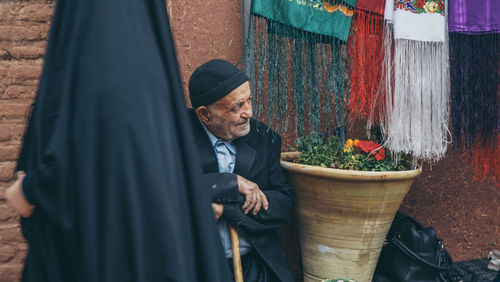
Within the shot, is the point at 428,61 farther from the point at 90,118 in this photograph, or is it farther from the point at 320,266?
the point at 90,118

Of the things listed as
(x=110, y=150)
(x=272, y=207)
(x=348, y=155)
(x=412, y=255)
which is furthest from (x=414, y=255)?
(x=110, y=150)

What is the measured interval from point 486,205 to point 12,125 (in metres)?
3.19

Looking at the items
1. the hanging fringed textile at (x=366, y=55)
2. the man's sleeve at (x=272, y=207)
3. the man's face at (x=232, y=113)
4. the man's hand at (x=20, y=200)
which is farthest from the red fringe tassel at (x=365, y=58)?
the man's hand at (x=20, y=200)

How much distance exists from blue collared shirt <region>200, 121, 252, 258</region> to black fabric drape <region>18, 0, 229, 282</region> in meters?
1.08

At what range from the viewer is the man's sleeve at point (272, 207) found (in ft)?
7.18

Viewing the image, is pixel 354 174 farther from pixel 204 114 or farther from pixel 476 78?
pixel 476 78

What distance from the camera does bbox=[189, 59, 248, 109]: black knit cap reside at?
2143 millimetres

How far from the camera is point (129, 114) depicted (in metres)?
1.08

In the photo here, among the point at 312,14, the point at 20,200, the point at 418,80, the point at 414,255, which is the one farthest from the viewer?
the point at 414,255

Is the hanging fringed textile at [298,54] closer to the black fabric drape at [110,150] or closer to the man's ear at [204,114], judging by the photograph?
the man's ear at [204,114]

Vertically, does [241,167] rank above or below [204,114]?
below

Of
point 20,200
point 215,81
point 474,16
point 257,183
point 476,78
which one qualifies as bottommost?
point 257,183

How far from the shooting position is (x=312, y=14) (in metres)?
2.49

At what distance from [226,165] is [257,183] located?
19 centimetres
